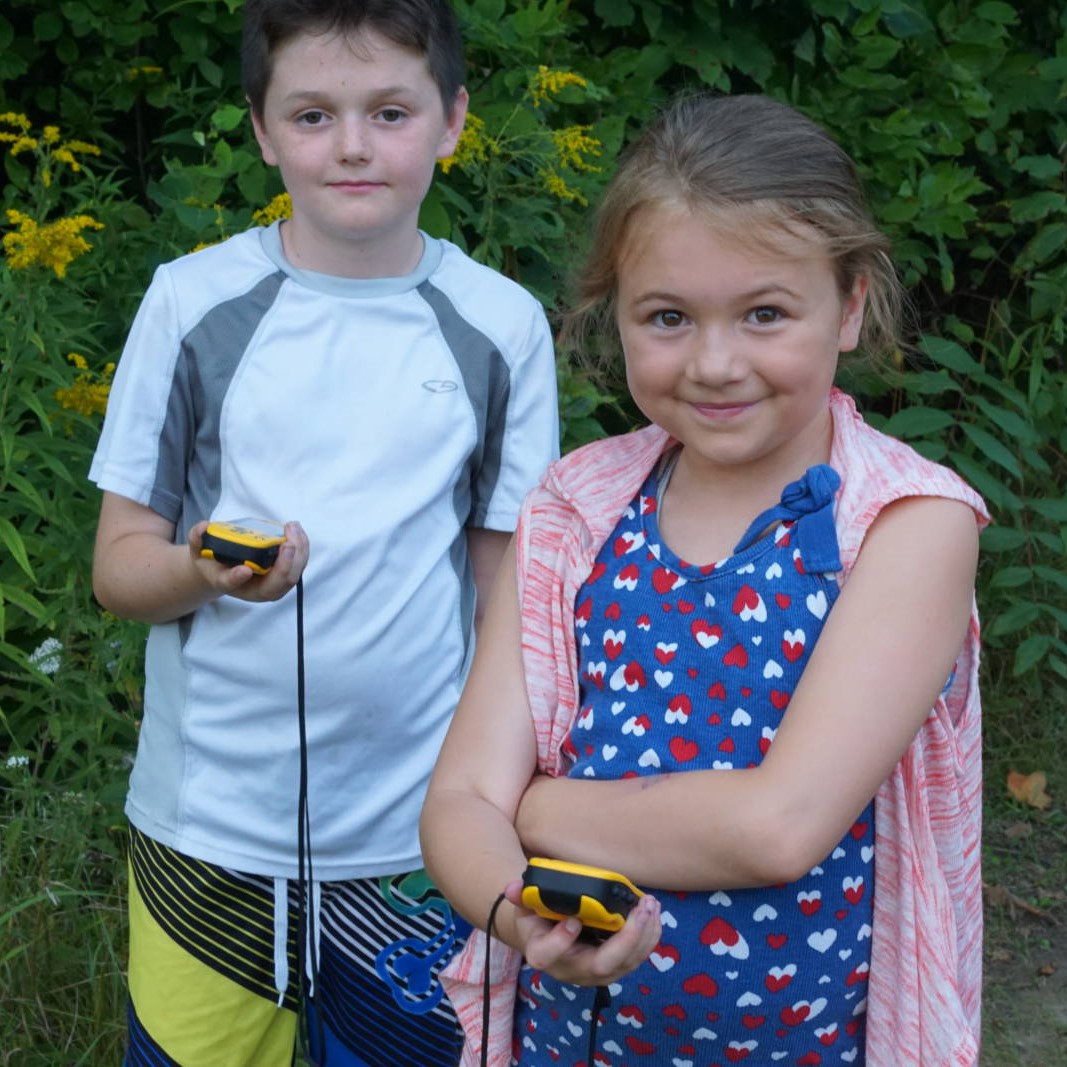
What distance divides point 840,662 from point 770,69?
320 cm

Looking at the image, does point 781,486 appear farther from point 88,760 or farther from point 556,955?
point 88,760

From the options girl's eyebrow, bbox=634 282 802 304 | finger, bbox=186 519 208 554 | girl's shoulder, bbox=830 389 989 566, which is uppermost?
girl's eyebrow, bbox=634 282 802 304

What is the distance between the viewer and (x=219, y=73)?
12.7ft

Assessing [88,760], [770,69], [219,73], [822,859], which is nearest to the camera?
[822,859]

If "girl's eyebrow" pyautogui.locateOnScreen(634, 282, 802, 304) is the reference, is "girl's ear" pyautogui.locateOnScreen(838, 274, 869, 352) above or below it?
below

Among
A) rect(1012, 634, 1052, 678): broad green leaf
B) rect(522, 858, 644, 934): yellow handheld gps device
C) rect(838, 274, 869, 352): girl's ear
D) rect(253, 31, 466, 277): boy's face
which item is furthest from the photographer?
rect(1012, 634, 1052, 678): broad green leaf

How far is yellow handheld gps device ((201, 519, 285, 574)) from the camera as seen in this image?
1813 millimetres

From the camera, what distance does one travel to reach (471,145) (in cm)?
331

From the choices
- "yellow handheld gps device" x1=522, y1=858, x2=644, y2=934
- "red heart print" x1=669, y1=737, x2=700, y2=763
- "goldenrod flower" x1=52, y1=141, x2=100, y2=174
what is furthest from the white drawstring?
"goldenrod flower" x1=52, y1=141, x2=100, y2=174

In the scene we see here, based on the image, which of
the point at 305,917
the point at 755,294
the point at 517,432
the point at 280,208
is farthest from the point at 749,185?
the point at 280,208

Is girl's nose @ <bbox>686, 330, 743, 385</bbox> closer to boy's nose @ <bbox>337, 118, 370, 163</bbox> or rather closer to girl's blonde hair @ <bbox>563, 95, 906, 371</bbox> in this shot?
girl's blonde hair @ <bbox>563, 95, 906, 371</bbox>

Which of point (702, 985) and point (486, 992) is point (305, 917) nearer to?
point (486, 992)

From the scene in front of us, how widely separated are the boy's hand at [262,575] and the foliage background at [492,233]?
3.36ft

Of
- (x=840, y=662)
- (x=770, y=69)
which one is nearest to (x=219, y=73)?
(x=770, y=69)
